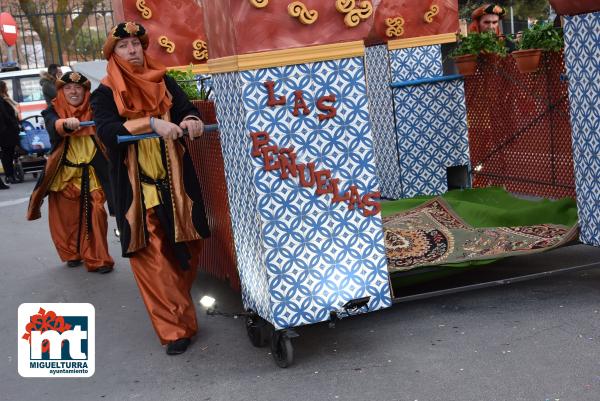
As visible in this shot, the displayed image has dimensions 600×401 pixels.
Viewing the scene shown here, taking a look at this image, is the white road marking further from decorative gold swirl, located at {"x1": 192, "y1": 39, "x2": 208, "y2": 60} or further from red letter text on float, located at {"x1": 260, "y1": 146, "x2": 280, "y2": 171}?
red letter text on float, located at {"x1": 260, "y1": 146, "x2": 280, "y2": 171}

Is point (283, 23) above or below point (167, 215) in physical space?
above

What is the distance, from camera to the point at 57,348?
18.0 feet

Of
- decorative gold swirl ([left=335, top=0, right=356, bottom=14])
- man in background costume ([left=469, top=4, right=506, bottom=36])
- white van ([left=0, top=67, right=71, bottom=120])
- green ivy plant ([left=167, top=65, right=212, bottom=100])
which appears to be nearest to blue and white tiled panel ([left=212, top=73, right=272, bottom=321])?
decorative gold swirl ([left=335, top=0, right=356, bottom=14])

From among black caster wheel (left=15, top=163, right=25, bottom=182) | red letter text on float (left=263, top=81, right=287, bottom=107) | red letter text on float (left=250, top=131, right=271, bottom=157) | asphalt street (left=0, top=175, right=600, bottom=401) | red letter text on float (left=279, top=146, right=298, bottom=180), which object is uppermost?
red letter text on float (left=263, top=81, right=287, bottom=107)

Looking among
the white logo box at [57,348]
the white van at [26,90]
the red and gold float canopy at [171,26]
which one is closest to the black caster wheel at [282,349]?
the white logo box at [57,348]

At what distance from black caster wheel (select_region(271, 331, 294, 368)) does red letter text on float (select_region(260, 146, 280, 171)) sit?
0.89m

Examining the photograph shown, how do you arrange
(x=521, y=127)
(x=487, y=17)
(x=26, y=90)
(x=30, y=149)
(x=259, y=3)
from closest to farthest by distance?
(x=259, y=3) → (x=521, y=127) → (x=487, y=17) → (x=30, y=149) → (x=26, y=90)

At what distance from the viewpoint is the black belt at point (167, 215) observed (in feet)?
17.9

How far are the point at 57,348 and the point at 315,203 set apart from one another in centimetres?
186

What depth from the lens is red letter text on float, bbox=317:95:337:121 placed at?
4.79 metres

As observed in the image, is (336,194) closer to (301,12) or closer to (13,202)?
(301,12)

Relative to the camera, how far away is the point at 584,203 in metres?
5.82

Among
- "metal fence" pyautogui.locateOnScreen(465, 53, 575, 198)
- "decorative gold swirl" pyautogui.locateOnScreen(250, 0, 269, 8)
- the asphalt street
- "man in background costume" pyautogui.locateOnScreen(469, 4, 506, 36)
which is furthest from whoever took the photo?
"man in background costume" pyautogui.locateOnScreen(469, 4, 506, 36)

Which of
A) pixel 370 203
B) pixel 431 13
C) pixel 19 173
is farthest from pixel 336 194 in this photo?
pixel 19 173
